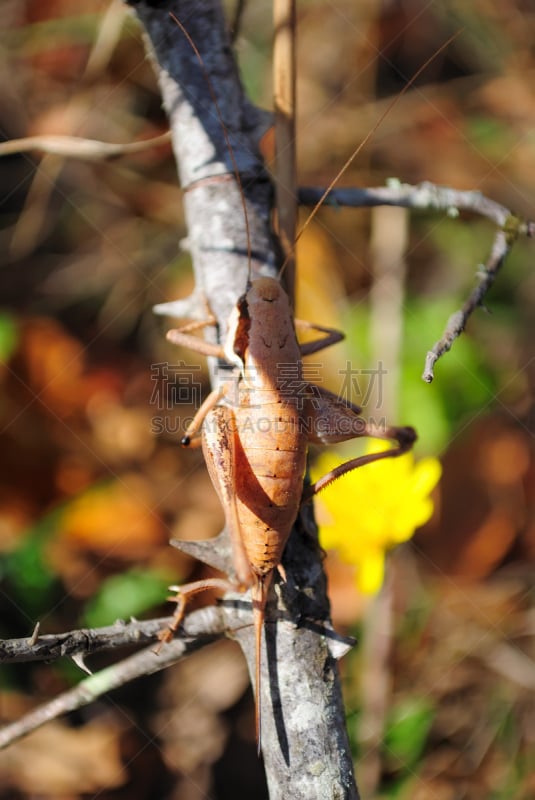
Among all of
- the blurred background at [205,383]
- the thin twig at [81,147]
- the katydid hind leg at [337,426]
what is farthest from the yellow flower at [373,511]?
the thin twig at [81,147]

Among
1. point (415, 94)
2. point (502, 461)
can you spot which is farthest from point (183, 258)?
point (502, 461)

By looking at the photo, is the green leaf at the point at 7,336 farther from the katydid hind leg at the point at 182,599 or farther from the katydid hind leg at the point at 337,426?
the katydid hind leg at the point at 182,599

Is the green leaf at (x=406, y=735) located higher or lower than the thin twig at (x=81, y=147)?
lower

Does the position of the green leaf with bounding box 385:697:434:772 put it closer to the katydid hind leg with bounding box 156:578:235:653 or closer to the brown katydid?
the brown katydid

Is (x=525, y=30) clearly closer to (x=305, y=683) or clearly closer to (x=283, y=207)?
(x=283, y=207)

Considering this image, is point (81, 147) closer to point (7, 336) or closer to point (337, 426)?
point (337, 426)

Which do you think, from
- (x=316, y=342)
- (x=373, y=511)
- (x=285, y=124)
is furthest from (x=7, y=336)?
(x=373, y=511)
